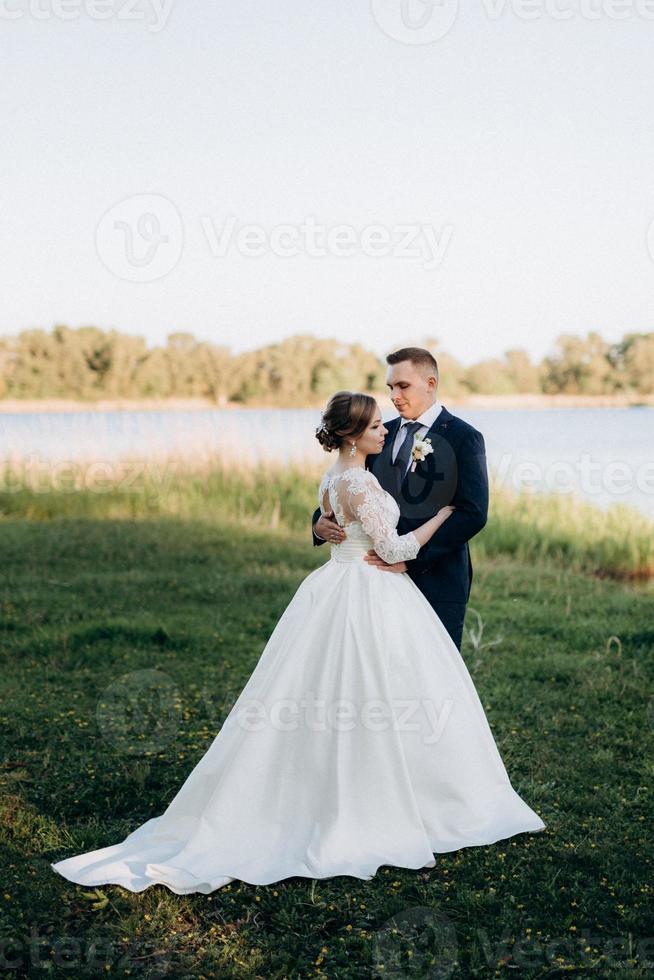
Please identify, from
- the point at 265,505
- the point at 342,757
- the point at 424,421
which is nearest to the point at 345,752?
the point at 342,757

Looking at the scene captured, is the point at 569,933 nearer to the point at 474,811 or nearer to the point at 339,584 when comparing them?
the point at 474,811

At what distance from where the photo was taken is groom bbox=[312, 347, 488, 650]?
4754 mm

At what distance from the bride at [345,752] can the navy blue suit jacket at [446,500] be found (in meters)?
0.30

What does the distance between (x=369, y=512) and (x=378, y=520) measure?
0.19ft

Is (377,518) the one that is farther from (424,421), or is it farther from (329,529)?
(424,421)

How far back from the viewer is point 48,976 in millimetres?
3537

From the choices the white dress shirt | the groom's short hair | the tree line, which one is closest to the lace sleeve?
the white dress shirt

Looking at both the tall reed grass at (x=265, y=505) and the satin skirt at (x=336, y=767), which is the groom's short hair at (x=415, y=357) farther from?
the tall reed grass at (x=265, y=505)

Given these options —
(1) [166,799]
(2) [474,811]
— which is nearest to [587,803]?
(2) [474,811]

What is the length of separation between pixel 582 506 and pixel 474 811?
10.6m

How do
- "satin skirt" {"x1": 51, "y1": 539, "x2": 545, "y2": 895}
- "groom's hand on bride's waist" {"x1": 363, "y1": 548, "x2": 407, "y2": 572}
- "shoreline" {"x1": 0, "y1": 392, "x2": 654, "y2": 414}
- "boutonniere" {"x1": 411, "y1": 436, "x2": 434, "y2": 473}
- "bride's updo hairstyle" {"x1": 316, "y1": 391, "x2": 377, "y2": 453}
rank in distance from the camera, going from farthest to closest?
"shoreline" {"x1": 0, "y1": 392, "x2": 654, "y2": 414} < "boutonniere" {"x1": 411, "y1": 436, "x2": 434, "y2": 473} < "groom's hand on bride's waist" {"x1": 363, "y1": 548, "x2": 407, "y2": 572} < "bride's updo hairstyle" {"x1": 316, "y1": 391, "x2": 377, "y2": 453} < "satin skirt" {"x1": 51, "y1": 539, "x2": 545, "y2": 895}

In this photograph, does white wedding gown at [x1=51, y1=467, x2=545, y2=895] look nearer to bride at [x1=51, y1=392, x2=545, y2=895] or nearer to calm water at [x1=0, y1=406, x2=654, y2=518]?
bride at [x1=51, y1=392, x2=545, y2=895]

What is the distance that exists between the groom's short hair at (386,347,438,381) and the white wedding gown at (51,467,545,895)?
0.72 meters

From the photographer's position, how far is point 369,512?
442 cm
